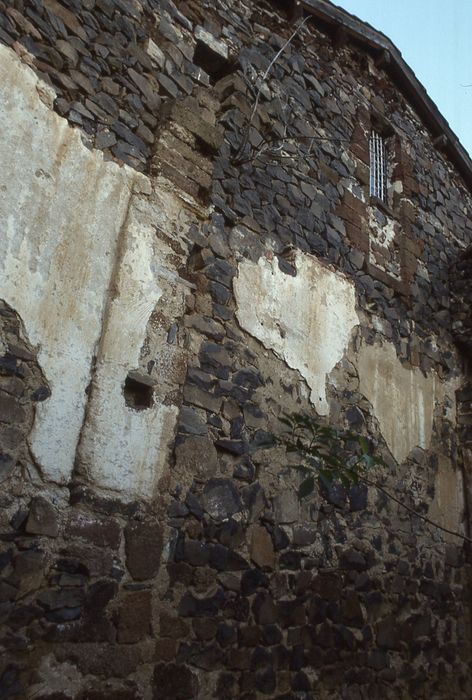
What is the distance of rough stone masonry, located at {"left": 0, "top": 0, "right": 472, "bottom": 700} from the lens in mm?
2650

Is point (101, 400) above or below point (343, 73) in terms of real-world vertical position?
below

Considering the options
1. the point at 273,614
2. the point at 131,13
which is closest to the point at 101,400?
the point at 273,614

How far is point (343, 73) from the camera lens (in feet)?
17.8

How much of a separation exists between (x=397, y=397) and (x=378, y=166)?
2.35m

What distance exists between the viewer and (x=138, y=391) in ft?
10.1

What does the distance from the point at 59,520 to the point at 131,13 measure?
9.71ft

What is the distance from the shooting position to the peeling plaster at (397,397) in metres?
4.51

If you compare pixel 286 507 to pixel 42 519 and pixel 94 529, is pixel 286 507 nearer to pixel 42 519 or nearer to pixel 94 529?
pixel 94 529

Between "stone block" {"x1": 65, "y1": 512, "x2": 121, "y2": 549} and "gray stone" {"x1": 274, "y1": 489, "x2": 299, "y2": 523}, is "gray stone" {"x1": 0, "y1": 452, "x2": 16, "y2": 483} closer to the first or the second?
"stone block" {"x1": 65, "y1": 512, "x2": 121, "y2": 549}

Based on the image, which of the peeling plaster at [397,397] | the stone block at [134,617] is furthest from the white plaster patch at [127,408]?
the peeling plaster at [397,397]

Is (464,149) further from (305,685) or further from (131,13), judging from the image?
(305,685)

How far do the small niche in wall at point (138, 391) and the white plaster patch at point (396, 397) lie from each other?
1.89 metres

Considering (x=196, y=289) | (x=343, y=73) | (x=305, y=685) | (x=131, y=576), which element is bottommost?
(x=305, y=685)

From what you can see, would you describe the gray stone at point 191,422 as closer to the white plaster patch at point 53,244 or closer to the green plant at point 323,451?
the green plant at point 323,451
